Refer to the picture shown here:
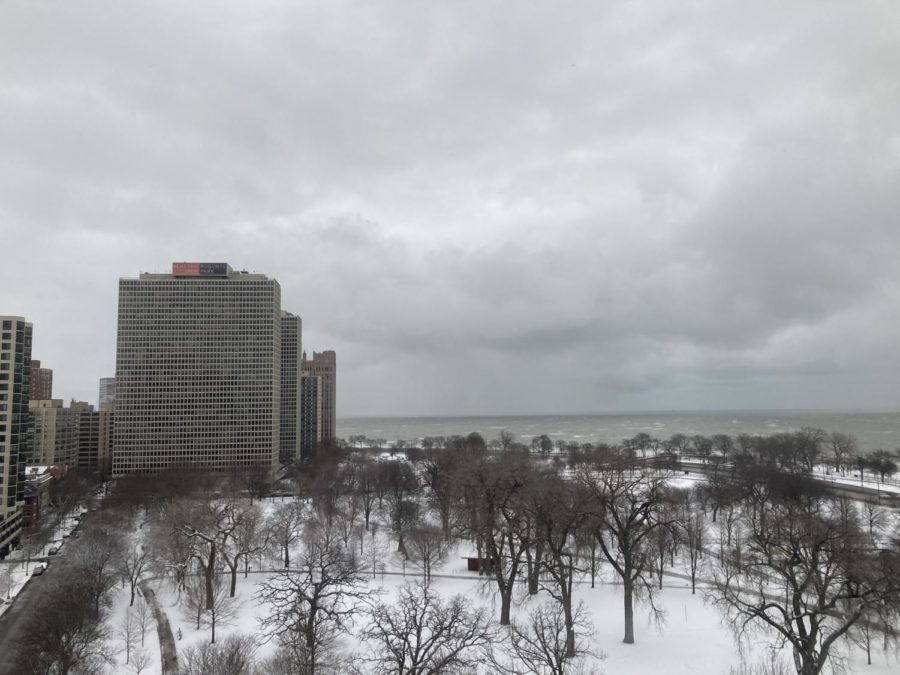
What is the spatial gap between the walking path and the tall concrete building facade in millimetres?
107035

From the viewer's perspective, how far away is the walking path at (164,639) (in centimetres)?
3198

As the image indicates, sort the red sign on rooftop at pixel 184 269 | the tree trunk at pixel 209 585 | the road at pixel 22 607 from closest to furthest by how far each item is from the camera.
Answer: the road at pixel 22 607
the tree trunk at pixel 209 585
the red sign on rooftop at pixel 184 269

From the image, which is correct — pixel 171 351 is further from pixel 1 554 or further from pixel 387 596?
pixel 387 596

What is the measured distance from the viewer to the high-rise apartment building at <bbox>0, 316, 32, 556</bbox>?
238 ft

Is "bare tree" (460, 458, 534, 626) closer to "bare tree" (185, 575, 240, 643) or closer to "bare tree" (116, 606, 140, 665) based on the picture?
"bare tree" (185, 575, 240, 643)

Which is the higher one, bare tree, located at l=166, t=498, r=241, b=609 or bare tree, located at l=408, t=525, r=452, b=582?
bare tree, located at l=166, t=498, r=241, b=609

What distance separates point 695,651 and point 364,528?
1770 inches

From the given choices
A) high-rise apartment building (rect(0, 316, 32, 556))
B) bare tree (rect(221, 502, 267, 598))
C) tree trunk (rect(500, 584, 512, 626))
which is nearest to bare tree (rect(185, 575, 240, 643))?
bare tree (rect(221, 502, 267, 598))

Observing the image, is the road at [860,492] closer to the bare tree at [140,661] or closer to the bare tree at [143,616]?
the bare tree at [140,661]

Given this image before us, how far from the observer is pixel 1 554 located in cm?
6556

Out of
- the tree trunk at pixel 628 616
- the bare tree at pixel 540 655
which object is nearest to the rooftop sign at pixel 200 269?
the bare tree at pixel 540 655

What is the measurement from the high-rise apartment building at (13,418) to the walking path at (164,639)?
41.2 metres

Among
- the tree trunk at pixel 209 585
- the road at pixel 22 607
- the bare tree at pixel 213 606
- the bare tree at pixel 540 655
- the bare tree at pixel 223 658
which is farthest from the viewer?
Answer: the tree trunk at pixel 209 585

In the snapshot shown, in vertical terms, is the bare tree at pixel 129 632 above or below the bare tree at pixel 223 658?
below
